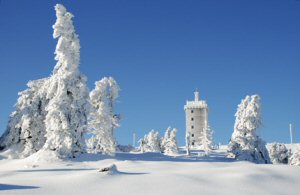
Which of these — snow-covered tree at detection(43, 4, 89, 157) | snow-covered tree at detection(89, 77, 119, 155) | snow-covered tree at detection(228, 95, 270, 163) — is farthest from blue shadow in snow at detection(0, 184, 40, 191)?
snow-covered tree at detection(228, 95, 270, 163)

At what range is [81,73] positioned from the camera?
123 ft

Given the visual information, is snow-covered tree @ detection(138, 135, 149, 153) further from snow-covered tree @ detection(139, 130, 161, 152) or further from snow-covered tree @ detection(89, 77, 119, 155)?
snow-covered tree @ detection(89, 77, 119, 155)

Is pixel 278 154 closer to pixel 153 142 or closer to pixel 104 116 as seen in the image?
pixel 153 142

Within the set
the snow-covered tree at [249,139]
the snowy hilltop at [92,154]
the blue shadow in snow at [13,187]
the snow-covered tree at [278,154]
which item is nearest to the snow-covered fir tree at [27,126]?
the snowy hilltop at [92,154]

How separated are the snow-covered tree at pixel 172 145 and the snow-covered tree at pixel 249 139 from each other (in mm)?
29278

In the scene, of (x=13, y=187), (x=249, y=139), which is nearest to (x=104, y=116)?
(x=249, y=139)

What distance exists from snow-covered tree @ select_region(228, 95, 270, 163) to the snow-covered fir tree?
83.0 feet

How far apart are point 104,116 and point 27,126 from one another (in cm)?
811

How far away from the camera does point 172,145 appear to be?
8631cm

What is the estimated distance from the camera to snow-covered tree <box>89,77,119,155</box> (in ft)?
144

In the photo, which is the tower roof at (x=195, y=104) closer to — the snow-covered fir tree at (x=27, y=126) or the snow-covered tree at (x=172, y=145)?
the snow-covered tree at (x=172, y=145)

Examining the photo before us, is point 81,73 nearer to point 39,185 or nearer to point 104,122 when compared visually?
point 104,122

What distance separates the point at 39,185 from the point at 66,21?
24944 mm

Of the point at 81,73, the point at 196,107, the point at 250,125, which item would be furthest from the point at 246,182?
the point at 196,107
